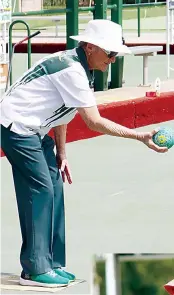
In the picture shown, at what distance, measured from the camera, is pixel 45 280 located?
5.00 m

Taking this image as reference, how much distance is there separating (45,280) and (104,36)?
1162mm

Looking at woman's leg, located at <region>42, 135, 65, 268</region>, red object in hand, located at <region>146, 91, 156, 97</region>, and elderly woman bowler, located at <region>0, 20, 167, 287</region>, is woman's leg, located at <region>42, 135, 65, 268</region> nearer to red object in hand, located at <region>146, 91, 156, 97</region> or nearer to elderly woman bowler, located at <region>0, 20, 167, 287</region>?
elderly woman bowler, located at <region>0, 20, 167, 287</region>

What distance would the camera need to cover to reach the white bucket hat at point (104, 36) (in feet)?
15.6

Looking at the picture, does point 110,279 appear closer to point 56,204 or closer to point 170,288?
point 170,288

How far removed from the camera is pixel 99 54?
15.8ft

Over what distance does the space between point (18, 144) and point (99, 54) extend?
0.54 meters

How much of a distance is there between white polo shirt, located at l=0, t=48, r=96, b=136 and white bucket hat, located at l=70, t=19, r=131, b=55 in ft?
0.27

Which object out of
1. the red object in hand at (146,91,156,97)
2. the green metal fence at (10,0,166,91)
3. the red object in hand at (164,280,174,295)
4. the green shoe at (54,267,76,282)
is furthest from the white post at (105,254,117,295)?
the red object in hand at (146,91,156,97)

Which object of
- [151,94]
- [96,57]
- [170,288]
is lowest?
[151,94]

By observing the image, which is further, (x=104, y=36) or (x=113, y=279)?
(x=104, y=36)

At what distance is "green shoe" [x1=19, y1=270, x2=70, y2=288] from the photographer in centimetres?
500

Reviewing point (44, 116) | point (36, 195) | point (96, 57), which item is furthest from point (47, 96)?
point (36, 195)

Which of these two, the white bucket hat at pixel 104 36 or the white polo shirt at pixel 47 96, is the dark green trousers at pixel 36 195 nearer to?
Answer: the white polo shirt at pixel 47 96

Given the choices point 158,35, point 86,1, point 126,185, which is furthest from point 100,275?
point 86,1
